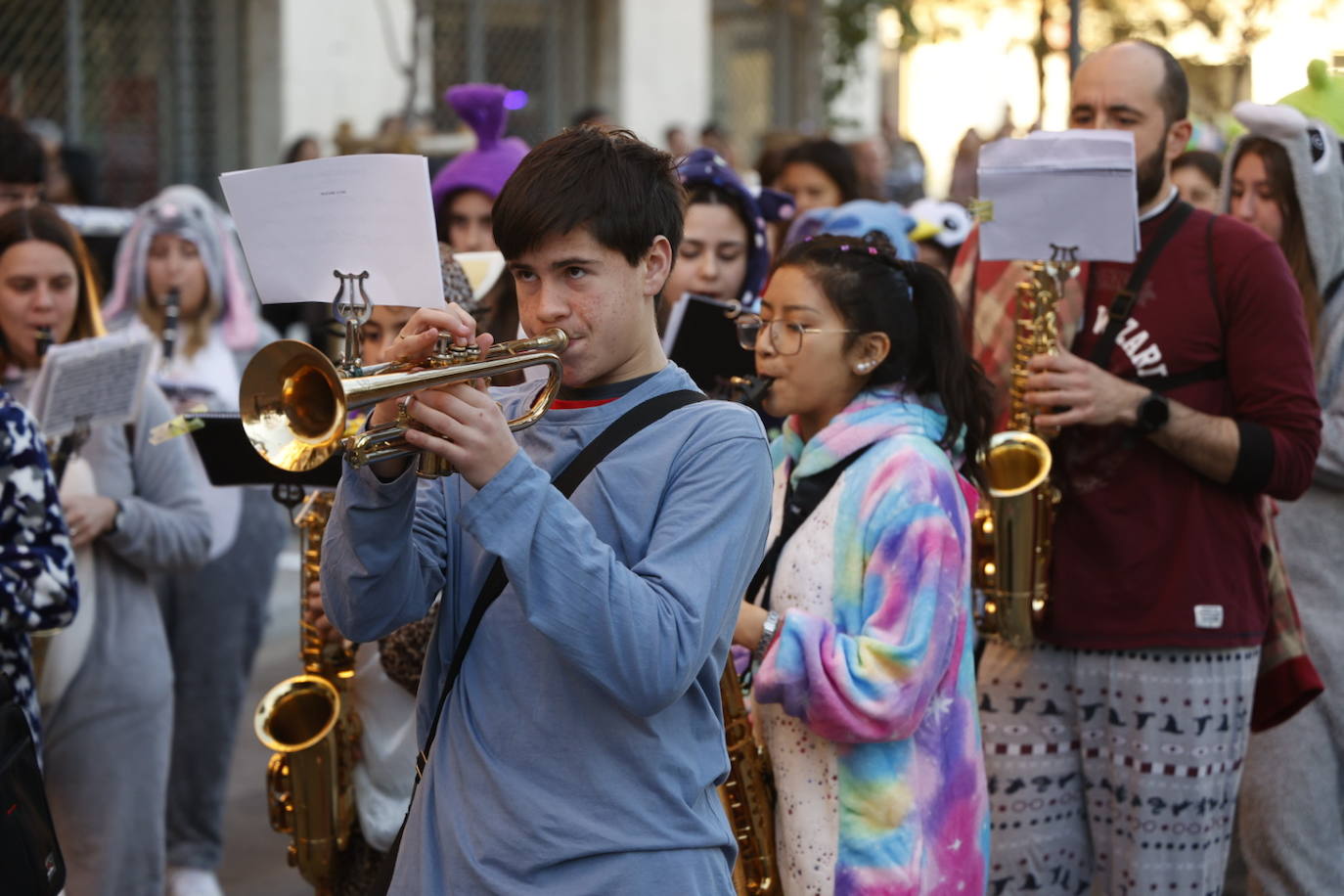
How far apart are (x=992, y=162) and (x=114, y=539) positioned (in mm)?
2452

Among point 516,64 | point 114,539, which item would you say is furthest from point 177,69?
point 114,539

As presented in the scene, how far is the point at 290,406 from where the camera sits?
2.30m

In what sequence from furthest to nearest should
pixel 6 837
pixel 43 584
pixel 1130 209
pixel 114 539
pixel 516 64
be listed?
1. pixel 516 64
2. pixel 114 539
3. pixel 1130 209
4. pixel 43 584
5. pixel 6 837

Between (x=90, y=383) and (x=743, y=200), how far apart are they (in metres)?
2.06

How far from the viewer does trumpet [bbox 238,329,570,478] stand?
7.34ft

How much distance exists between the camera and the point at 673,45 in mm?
16234

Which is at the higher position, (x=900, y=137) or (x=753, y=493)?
(x=900, y=137)

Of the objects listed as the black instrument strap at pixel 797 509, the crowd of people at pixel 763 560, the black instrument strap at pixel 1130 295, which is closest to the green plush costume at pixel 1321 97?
the crowd of people at pixel 763 560

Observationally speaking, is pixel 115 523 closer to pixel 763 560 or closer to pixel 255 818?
pixel 763 560

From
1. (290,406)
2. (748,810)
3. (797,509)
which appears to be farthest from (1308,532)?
(290,406)

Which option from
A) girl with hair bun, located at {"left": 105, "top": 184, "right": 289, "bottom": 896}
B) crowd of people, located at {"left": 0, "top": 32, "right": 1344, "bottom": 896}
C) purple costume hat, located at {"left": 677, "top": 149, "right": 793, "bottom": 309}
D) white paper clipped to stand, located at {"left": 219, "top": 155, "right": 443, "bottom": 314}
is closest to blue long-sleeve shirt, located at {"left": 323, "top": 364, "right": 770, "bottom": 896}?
crowd of people, located at {"left": 0, "top": 32, "right": 1344, "bottom": 896}

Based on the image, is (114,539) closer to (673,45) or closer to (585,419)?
(585,419)

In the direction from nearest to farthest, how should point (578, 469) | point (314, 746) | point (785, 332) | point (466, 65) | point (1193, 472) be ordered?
point (578, 469), point (785, 332), point (314, 746), point (1193, 472), point (466, 65)

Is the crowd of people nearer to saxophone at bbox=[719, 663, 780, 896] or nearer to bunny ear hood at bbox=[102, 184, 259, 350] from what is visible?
saxophone at bbox=[719, 663, 780, 896]
